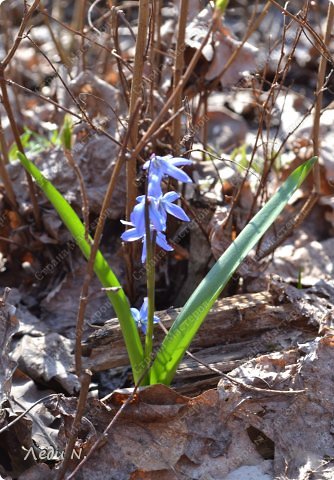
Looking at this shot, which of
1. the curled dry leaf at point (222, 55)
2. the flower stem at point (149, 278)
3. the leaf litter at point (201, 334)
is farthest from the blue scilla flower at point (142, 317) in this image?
the curled dry leaf at point (222, 55)

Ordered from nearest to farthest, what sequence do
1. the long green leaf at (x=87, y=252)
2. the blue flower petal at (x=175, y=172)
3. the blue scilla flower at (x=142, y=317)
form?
the blue flower petal at (x=175, y=172) → the long green leaf at (x=87, y=252) → the blue scilla flower at (x=142, y=317)

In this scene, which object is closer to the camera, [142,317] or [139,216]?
[139,216]

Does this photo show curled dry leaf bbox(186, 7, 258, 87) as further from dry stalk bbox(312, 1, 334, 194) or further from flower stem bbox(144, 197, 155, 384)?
flower stem bbox(144, 197, 155, 384)

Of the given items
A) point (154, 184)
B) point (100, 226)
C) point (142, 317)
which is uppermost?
point (154, 184)

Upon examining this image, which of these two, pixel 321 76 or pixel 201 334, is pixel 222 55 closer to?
pixel 321 76

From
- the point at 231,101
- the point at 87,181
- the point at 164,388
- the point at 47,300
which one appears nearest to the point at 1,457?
the point at 164,388

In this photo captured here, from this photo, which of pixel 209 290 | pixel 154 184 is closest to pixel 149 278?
pixel 209 290

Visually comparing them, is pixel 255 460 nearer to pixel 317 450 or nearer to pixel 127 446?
pixel 317 450

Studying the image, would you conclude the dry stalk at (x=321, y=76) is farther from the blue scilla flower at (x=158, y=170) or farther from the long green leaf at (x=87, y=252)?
the long green leaf at (x=87, y=252)

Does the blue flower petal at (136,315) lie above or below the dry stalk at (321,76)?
below
